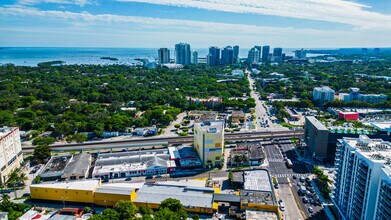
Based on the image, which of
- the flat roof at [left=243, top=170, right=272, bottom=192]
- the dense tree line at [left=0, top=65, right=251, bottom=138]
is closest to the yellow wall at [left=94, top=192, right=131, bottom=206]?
the flat roof at [left=243, top=170, right=272, bottom=192]

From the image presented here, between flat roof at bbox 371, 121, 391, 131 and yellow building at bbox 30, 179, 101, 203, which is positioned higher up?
flat roof at bbox 371, 121, 391, 131

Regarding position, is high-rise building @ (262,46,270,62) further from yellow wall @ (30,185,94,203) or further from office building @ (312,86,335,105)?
yellow wall @ (30,185,94,203)

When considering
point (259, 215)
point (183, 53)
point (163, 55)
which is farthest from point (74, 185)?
point (183, 53)

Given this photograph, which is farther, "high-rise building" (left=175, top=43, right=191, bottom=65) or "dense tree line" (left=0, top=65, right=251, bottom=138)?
"high-rise building" (left=175, top=43, right=191, bottom=65)

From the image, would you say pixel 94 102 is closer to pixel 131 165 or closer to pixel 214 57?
pixel 131 165

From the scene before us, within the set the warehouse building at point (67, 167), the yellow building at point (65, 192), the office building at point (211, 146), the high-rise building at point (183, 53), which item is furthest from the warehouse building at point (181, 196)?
the high-rise building at point (183, 53)
